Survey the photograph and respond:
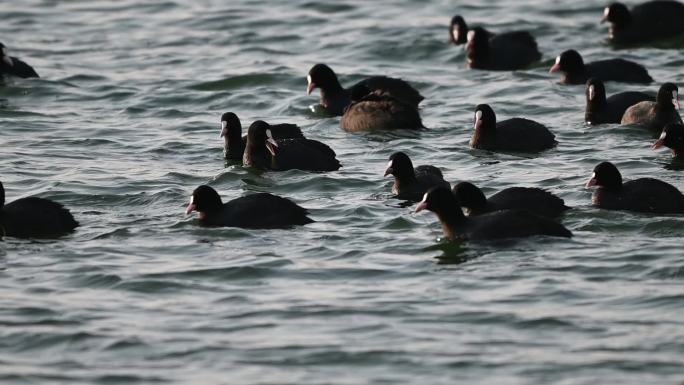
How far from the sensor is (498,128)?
1798 centimetres

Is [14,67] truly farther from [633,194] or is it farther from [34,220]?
[633,194]

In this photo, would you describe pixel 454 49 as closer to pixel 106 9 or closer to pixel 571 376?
pixel 106 9

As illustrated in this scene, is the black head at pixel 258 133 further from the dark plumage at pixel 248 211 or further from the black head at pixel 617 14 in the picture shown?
the black head at pixel 617 14

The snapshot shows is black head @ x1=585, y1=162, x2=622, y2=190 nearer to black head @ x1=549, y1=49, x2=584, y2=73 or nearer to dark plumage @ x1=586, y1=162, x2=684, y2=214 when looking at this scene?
dark plumage @ x1=586, y1=162, x2=684, y2=214

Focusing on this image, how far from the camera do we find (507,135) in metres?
17.9

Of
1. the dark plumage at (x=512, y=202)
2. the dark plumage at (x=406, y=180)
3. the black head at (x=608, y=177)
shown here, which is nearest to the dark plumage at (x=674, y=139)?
the black head at (x=608, y=177)

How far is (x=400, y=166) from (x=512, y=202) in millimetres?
1498

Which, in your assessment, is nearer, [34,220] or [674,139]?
[34,220]

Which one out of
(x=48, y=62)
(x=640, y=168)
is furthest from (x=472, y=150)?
(x=48, y=62)

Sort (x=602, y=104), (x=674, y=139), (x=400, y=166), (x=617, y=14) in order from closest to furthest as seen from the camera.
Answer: (x=400, y=166) → (x=674, y=139) → (x=602, y=104) → (x=617, y=14)

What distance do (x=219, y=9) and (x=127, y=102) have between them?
7.26 metres

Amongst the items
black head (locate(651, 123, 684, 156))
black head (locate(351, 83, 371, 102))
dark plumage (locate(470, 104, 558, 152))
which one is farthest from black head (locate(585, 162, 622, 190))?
black head (locate(351, 83, 371, 102))

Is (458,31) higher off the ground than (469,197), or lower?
higher

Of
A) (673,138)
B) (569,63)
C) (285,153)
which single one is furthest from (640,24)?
(285,153)
